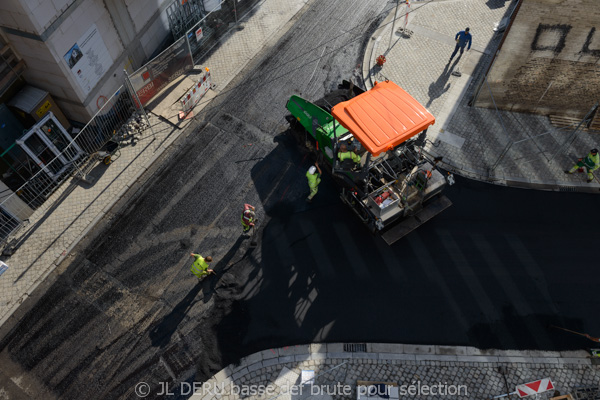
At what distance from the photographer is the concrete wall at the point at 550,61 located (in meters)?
13.1

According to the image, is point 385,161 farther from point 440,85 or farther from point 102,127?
point 102,127

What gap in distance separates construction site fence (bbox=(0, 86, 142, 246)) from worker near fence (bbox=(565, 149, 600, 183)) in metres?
16.0

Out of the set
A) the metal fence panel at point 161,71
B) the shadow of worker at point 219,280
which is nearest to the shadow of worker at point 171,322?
the shadow of worker at point 219,280

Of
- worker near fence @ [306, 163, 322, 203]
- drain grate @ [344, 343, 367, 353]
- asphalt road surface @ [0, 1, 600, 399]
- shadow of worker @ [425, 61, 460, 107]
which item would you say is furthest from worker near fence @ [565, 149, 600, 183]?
drain grate @ [344, 343, 367, 353]

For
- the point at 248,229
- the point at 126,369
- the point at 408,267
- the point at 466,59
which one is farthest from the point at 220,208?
the point at 466,59

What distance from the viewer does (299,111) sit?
46.6 ft

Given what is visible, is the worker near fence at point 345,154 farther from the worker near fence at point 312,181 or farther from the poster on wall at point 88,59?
the poster on wall at point 88,59

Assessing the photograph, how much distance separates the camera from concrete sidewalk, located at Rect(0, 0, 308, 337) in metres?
12.5

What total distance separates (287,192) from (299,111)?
114 inches

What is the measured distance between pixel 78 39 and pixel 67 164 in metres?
4.31

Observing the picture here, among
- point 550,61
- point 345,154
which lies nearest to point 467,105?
point 550,61

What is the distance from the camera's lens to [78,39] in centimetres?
1363

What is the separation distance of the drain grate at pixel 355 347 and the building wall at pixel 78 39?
12232 millimetres

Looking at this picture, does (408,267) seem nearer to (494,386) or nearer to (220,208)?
(494,386)
